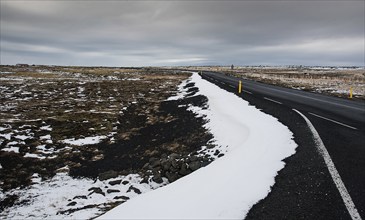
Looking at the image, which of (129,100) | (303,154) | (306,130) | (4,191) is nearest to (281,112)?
(306,130)

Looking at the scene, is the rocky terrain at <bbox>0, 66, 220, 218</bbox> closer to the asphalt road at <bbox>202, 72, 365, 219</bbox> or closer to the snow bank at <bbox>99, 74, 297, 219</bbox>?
the snow bank at <bbox>99, 74, 297, 219</bbox>

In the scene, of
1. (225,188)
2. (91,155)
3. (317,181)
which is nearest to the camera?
(225,188)

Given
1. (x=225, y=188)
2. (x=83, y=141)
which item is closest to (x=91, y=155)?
(x=83, y=141)

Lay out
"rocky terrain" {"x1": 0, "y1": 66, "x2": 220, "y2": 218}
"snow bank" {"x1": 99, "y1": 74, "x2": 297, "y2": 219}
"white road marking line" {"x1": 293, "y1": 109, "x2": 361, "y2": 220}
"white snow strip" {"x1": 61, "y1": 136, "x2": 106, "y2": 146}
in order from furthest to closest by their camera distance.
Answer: "white snow strip" {"x1": 61, "y1": 136, "x2": 106, "y2": 146} → "rocky terrain" {"x1": 0, "y1": 66, "x2": 220, "y2": 218} → "snow bank" {"x1": 99, "y1": 74, "x2": 297, "y2": 219} → "white road marking line" {"x1": 293, "y1": 109, "x2": 361, "y2": 220}

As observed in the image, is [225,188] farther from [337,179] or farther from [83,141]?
[83,141]

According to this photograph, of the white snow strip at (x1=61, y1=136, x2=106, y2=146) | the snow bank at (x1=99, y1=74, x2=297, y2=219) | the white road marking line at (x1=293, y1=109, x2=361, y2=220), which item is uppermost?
the white road marking line at (x1=293, y1=109, x2=361, y2=220)

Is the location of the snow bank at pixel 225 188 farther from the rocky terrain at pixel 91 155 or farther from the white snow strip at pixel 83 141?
the white snow strip at pixel 83 141

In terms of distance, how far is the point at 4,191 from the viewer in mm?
8930

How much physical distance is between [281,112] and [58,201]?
964 cm

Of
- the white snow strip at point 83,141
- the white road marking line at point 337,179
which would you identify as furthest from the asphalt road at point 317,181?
the white snow strip at point 83,141

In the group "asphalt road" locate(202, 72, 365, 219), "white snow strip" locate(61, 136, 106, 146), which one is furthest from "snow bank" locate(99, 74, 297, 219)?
"white snow strip" locate(61, 136, 106, 146)

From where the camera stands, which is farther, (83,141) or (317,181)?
(83,141)

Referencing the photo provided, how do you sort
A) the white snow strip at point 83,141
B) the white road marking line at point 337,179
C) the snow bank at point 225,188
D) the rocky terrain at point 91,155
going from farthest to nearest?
the white snow strip at point 83,141, the rocky terrain at point 91,155, the snow bank at point 225,188, the white road marking line at point 337,179

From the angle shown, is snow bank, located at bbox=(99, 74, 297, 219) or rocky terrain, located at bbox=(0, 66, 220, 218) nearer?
snow bank, located at bbox=(99, 74, 297, 219)
